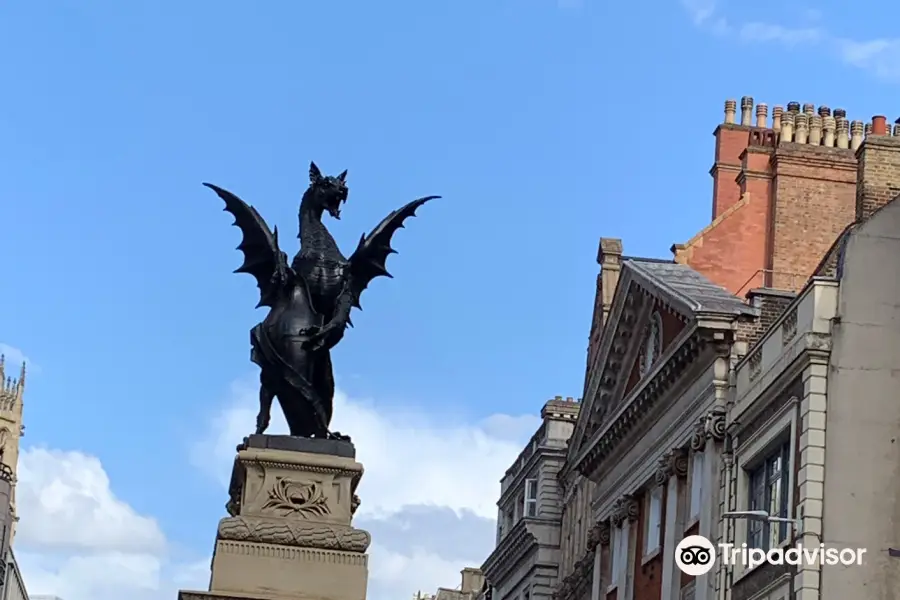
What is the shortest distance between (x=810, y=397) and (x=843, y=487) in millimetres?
1483

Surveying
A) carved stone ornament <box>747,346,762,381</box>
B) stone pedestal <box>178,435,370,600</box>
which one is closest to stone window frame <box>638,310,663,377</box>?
carved stone ornament <box>747,346,762,381</box>

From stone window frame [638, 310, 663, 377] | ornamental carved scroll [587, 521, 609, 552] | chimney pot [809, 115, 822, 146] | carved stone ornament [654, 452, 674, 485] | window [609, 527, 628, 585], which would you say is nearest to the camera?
carved stone ornament [654, 452, 674, 485]

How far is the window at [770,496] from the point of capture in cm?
3203

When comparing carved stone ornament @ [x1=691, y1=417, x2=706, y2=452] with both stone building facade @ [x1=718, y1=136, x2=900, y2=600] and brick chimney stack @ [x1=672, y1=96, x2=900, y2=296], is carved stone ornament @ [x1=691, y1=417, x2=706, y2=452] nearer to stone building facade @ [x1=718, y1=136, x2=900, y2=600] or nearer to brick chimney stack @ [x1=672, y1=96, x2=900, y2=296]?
stone building facade @ [x1=718, y1=136, x2=900, y2=600]

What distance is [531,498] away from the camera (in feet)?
193

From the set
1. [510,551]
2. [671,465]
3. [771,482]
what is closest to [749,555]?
[771,482]

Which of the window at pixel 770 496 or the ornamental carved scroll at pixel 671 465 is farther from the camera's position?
the ornamental carved scroll at pixel 671 465

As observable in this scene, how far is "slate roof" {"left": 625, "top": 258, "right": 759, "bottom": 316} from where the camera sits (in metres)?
37.4

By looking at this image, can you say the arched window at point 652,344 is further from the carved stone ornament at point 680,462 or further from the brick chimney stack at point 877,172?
the brick chimney stack at point 877,172

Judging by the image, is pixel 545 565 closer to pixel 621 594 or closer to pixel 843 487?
pixel 621 594

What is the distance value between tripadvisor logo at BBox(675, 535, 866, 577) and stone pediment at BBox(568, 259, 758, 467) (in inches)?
165

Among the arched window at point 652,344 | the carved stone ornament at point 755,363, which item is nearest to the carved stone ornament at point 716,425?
the carved stone ornament at point 755,363

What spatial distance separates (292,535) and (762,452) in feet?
58.3

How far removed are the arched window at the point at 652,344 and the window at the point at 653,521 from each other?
2.69 metres
